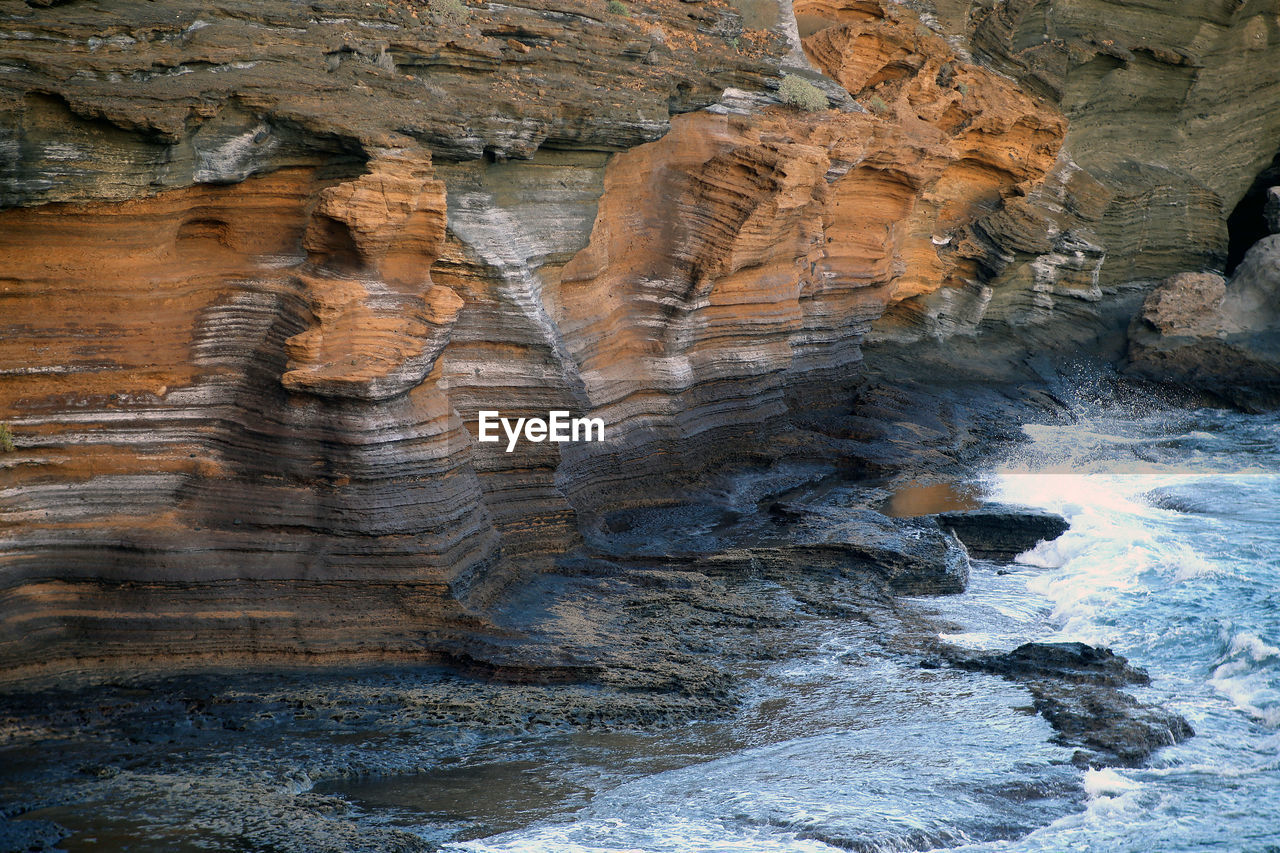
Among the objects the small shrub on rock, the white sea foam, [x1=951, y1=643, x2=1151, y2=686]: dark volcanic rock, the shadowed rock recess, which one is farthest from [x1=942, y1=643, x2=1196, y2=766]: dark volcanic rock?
the small shrub on rock

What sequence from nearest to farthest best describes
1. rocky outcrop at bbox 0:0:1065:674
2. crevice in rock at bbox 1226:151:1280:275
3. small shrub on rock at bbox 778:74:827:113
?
rocky outcrop at bbox 0:0:1065:674 → small shrub on rock at bbox 778:74:827:113 → crevice in rock at bbox 1226:151:1280:275

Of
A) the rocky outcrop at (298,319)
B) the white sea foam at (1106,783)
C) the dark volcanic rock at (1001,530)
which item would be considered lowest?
the white sea foam at (1106,783)

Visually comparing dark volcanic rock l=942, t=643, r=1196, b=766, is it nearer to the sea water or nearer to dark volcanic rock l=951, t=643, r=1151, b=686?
dark volcanic rock l=951, t=643, r=1151, b=686

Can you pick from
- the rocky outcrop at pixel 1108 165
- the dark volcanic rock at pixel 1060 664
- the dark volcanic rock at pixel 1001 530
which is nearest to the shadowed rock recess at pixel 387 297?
the dark volcanic rock at pixel 1001 530

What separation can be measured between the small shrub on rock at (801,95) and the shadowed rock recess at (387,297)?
216 millimetres

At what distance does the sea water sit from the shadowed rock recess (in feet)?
7.68

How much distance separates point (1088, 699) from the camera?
33.2ft

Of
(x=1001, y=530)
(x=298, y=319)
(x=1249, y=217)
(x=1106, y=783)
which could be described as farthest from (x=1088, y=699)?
(x=1249, y=217)

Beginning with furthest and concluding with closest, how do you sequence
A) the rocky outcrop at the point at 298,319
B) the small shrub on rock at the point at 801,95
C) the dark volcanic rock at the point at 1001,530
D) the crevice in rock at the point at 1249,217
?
the crevice in rock at the point at 1249,217
the small shrub on rock at the point at 801,95
the dark volcanic rock at the point at 1001,530
the rocky outcrop at the point at 298,319

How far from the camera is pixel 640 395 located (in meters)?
15.6

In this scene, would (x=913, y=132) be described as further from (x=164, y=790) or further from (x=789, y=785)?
(x=164, y=790)

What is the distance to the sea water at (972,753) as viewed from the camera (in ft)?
26.7

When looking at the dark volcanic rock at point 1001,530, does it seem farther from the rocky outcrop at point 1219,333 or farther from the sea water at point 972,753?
the rocky outcrop at point 1219,333

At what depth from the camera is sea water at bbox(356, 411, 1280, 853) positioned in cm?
815
